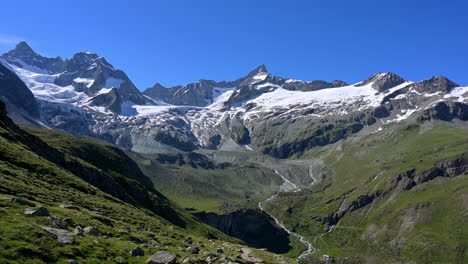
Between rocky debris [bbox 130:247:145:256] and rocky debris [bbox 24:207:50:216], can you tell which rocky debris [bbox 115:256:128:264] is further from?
rocky debris [bbox 24:207:50:216]

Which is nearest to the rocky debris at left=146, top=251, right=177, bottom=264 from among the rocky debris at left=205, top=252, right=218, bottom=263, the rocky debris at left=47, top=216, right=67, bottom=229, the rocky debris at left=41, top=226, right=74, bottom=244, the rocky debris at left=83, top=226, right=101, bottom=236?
the rocky debris at left=205, top=252, right=218, bottom=263

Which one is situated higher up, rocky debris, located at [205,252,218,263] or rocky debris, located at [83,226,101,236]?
rocky debris, located at [83,226,101,236]

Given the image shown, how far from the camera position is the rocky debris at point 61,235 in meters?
25.9

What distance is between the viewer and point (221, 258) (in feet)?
115

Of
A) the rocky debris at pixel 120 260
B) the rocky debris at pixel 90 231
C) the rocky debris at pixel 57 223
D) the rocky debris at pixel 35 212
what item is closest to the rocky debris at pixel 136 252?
the rocky debris at pixel 120 260

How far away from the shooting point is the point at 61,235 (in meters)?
26.7

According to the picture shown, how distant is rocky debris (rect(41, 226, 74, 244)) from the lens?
25.9m

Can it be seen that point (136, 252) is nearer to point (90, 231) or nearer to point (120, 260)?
point (120, 260)

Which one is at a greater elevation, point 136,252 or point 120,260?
point 120,260

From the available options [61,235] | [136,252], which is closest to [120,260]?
[136,252]

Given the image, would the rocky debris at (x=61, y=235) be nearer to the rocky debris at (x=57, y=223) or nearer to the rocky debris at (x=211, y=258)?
the rocky debris at (x=57, y=223)

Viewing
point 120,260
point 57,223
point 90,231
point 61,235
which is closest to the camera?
point 61,235

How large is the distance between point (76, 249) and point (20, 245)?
3926 millimetres

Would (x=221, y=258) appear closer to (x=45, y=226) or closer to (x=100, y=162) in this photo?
(x=45, y=226)
